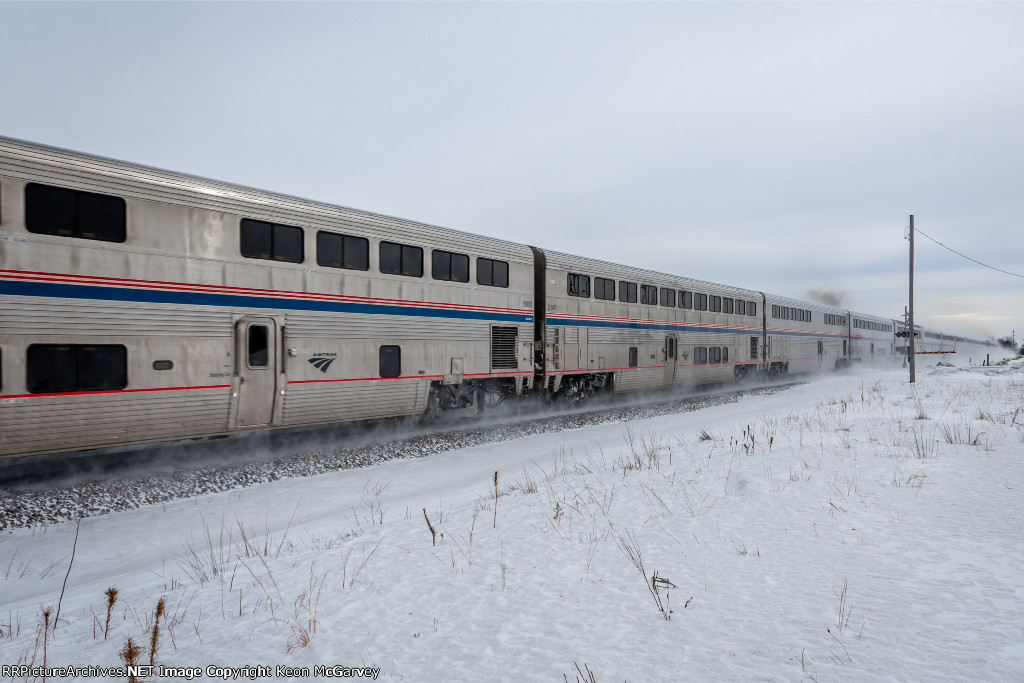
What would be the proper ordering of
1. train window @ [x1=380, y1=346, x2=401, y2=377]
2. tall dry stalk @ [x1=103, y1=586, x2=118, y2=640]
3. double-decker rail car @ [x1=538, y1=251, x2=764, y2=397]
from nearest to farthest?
tall dry stalk @ [x1=103, y1=586, x2=118, y2=640], train window @ [x1=380, y1=346, x2=401, y2=377], double-decker rail car @ [x1=538, y1=251, x2=764, y2=397]

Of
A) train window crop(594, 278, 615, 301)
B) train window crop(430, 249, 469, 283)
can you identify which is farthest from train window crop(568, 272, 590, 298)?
train window crop(430, 249, 469, 283)

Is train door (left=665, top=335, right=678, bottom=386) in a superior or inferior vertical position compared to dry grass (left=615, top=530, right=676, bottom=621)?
Answer: superior

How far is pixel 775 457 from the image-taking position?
6.88 metres

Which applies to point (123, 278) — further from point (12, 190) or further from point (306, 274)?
point (306, 274)

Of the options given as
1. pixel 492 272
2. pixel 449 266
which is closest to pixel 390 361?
pixel 449 266

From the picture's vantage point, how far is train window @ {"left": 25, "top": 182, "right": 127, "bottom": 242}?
728 centimetres

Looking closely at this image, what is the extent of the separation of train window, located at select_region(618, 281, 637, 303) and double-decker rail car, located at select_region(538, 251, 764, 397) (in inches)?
1.3

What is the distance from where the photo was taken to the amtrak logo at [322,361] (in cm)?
1005

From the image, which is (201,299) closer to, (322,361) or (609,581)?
(322,361)

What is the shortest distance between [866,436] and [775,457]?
2.29 meters

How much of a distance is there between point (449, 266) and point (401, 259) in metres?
1.33

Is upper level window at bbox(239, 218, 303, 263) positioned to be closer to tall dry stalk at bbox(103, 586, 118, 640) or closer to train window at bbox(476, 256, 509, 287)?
train window at bbox(476, 256, 509, 287)

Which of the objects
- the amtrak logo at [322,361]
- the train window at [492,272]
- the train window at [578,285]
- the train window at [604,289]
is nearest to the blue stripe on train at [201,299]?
the amtrak logo at [322,361]

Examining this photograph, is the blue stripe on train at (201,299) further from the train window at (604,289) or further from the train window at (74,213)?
the train window at (604,289)
